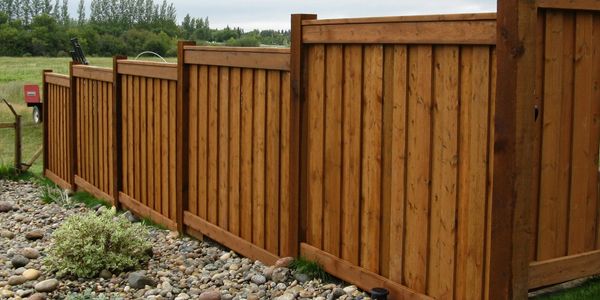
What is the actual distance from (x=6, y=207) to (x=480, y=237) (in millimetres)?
7344

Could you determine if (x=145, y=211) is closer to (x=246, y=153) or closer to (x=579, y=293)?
(x=246, y=153)

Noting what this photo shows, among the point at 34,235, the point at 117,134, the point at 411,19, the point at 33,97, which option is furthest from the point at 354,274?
the point at 33,97

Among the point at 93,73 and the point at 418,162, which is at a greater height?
the point at 93,73

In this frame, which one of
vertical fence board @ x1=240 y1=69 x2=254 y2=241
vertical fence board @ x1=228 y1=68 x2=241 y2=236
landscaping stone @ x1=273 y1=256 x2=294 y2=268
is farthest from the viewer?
vertical fence board @ x1=228 y1=68 x2=241 y2=236

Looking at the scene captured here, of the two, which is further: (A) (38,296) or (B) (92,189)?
(B) (92,189)

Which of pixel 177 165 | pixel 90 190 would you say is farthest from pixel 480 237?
pixel 90 190

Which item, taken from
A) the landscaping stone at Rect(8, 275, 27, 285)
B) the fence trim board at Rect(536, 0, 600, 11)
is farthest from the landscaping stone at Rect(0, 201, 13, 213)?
the fence trim board at Rect(536, 0, 600, 11)

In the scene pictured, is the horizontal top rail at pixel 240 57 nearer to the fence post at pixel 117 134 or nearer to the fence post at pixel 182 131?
the fence post at pixel 182 131

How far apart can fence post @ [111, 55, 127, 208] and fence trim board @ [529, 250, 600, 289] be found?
5.95 metres

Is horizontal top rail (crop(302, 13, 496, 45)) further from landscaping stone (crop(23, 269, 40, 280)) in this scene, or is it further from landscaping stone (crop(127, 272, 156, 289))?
landscaping stone (crop(23, 269, 40, 280))

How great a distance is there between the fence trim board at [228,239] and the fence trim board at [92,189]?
237cm

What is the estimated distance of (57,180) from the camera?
39.9 ft

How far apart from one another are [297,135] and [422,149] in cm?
132

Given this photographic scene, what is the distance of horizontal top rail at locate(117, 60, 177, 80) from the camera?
25.8ft
